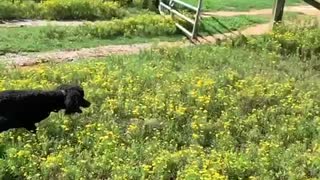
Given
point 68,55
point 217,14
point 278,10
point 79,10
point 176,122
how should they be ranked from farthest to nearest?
1. point 217,14
2. point 79,10
3. point 278,10
4. point 68,55
5. point 176,122

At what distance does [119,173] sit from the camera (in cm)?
726

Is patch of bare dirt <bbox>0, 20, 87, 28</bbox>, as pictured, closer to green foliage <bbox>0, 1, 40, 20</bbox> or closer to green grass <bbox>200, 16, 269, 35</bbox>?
green foliage <bbox>0, 1, 40, 20</bbox>

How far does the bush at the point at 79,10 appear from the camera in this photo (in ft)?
56.4

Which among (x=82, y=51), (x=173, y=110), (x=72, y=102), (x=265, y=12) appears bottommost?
(x=265, y=12)

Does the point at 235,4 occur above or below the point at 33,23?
below

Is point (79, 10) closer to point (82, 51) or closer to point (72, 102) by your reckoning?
point (82, 51)

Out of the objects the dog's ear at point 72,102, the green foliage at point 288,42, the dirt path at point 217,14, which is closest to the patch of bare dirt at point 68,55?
the green foliage at point 288,42

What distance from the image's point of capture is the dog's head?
27.5ft

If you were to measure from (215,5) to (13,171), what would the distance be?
1431cm

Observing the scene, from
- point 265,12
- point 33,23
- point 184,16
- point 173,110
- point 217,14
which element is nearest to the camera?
point 173,110

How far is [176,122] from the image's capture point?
9.20 m

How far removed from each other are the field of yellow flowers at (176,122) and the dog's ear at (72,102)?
0.75ft

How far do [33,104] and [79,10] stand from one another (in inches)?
383

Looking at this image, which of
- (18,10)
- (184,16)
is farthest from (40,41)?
(184,16)
